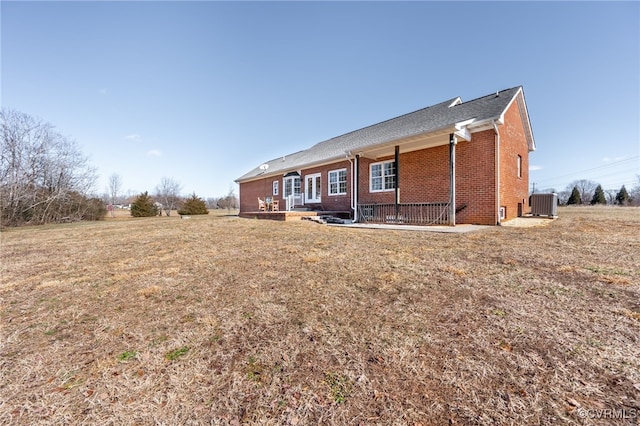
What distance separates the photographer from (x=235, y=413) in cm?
150

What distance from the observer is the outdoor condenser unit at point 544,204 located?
12.1m

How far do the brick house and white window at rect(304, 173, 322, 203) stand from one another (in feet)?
1.76

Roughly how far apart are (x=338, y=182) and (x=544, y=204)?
1041 cm

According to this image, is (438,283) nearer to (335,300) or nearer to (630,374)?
(335,300)

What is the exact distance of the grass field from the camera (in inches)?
59.6

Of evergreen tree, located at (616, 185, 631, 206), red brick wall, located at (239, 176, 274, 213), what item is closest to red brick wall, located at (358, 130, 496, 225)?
red brick wall, located at (239, 176, 274, 213)

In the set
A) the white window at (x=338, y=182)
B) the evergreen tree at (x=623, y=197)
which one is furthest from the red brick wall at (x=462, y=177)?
the evergreen tree at (x=623, y=197)

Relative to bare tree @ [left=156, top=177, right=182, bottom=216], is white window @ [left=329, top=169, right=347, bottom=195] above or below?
below

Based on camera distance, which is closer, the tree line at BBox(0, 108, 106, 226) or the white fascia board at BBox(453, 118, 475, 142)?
the white fascia board at BBox(453, 118, 475, 142)

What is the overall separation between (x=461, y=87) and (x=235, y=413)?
1833cm

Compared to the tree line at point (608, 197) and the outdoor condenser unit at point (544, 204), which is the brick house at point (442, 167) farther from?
the tree line at point (608, 197)

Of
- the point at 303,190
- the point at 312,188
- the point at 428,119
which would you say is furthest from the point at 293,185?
the point at 428,119

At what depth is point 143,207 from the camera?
28.8 metres

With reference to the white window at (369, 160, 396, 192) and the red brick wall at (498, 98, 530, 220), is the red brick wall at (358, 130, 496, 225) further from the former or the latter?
the red brick wall at (498, 98, 530, 220)
